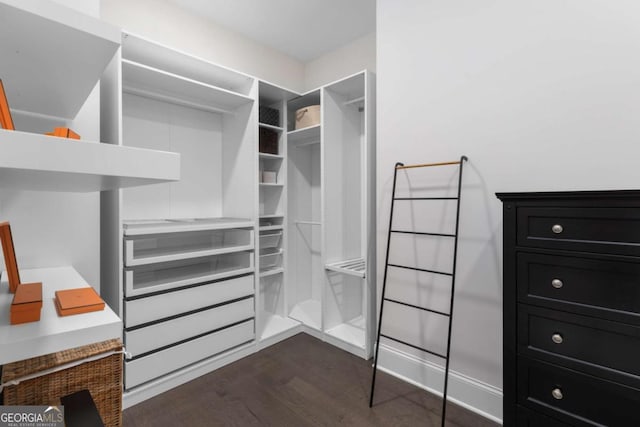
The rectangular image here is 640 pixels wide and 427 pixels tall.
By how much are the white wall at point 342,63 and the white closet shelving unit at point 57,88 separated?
241 cm

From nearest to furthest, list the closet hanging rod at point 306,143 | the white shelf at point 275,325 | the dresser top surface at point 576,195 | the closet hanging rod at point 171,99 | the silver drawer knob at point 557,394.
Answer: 1. the dresser top surface at point 576,195
2. the silver drawer knob at point 557,394
3. the closet hanging rod at point 171,99
4. the white shelf at point 275,325
5. the closet hanging rod at point 306,143

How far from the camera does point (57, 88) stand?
1.02m

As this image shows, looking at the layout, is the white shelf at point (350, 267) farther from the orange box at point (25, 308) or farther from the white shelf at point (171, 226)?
the orange box at point (25, 308)

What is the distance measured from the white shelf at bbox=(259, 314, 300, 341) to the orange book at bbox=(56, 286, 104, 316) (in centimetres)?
181

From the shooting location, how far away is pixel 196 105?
2.61 m

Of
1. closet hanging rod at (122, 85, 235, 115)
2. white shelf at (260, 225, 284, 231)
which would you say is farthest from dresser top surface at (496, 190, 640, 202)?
closet hanging rod at (122, 85, 235, 115)

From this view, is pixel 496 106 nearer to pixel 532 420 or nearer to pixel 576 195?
pixel 576 195

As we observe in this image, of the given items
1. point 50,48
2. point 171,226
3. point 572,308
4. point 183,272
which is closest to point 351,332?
point 183,272

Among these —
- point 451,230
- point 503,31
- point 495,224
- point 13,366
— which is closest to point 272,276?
point 451,230

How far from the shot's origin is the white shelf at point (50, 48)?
24.7 inches

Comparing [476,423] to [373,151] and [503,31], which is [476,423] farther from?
[503,31]

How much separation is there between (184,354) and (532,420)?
1.93 metres

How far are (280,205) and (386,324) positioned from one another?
1.39 metres

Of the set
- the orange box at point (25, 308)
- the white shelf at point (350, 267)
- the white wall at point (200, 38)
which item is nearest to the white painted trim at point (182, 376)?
the white shelf at point (350, 267)
